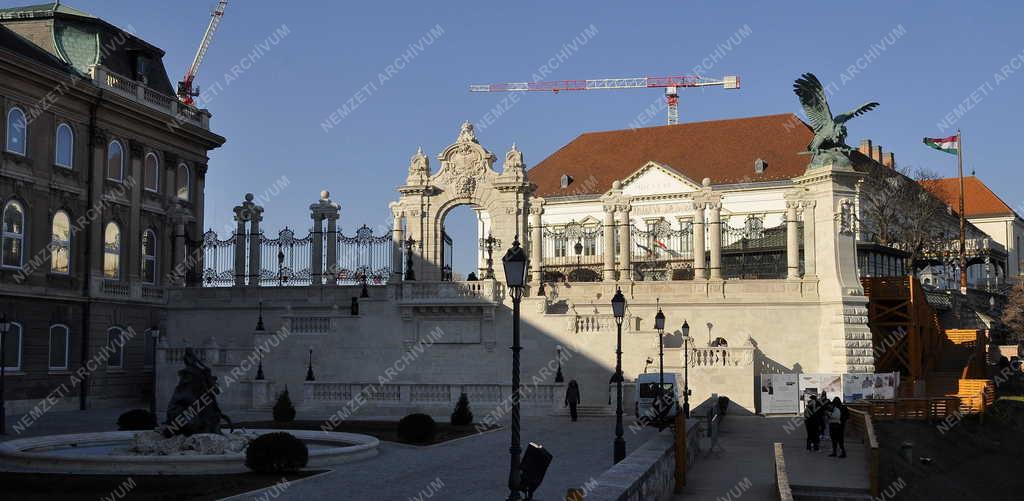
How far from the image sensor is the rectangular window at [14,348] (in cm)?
4225

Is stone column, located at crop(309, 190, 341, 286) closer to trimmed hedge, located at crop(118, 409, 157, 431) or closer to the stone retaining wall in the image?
trimmed hedge, located at crop(118, 409, 157, 431)

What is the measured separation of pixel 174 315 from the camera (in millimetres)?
48781

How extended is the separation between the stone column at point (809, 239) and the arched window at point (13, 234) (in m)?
31.5

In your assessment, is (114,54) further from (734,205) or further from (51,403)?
(734,205)

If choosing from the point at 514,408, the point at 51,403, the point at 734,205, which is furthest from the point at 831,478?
the point at 734,205

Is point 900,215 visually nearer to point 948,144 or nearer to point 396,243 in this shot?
point 948,144

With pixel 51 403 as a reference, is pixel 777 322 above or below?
above

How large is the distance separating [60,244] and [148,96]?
966cm

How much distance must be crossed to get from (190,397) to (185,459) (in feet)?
8.77

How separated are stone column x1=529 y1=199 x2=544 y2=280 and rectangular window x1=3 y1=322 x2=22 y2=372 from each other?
2087 centimetres

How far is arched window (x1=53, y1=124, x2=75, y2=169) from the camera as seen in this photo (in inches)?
1797

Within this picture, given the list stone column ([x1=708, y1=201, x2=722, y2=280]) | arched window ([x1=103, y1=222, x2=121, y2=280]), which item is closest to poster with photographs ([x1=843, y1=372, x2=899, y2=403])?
stone column ([x1=708, y1=201, x2=722, y2=280])

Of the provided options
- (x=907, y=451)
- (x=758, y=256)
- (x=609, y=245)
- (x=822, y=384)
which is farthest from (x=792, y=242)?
(x=758, y=256)

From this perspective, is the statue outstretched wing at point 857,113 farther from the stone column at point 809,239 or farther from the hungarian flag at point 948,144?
the hungarian flag at point 948,144
